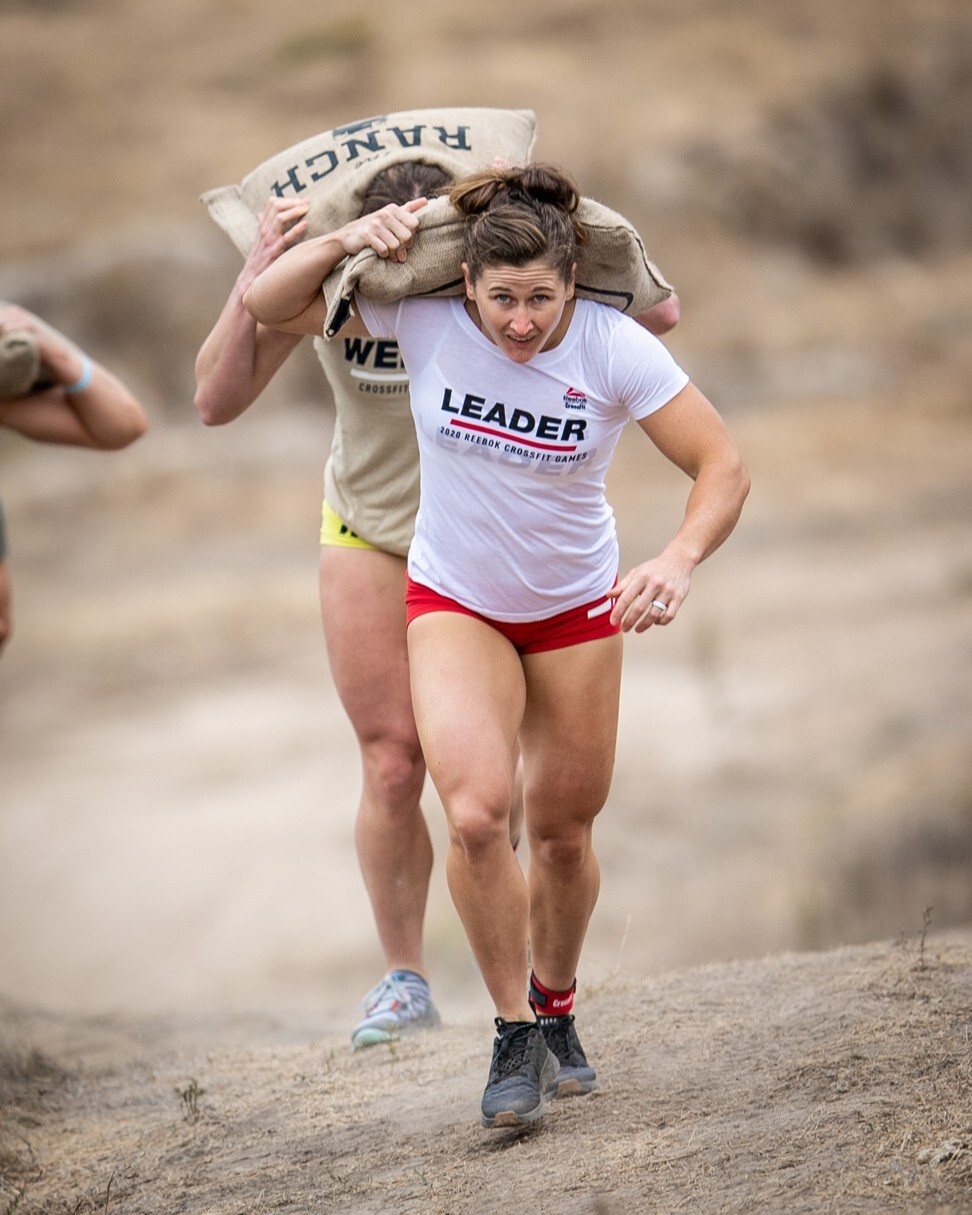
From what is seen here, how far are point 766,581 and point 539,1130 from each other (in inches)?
472

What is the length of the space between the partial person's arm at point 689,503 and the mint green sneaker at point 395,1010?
193 cm

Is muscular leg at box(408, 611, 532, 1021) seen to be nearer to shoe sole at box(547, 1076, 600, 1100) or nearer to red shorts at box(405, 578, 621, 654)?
red shorts at box(405, 578, 621, 654)

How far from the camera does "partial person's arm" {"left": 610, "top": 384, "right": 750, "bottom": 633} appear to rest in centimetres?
337

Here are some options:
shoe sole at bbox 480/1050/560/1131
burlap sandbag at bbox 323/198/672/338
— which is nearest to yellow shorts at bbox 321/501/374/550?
burlap sandbag at bbox 323/198/672/338

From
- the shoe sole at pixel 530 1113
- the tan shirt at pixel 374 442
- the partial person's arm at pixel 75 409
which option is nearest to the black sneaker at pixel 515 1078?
the shoe sole at pixel 530 1113

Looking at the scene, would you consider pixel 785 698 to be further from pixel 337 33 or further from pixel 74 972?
pixel 337 33

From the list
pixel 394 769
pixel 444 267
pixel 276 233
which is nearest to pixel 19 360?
pixel 276 233

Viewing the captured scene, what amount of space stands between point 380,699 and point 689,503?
4.97 ft

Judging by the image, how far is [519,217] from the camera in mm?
→ 3521

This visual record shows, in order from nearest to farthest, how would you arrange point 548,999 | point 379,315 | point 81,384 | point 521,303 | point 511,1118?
point 521,303 < point 511,1118 < point 379,315 < point 548,999 < point 81,384

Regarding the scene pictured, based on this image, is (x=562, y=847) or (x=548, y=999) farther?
(x=548, y=999)

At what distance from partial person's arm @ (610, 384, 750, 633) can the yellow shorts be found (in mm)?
1318

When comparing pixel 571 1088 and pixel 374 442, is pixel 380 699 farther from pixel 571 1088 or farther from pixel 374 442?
pixel 571 1088

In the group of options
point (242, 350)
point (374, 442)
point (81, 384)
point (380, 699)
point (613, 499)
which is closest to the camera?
point (242, 350)
